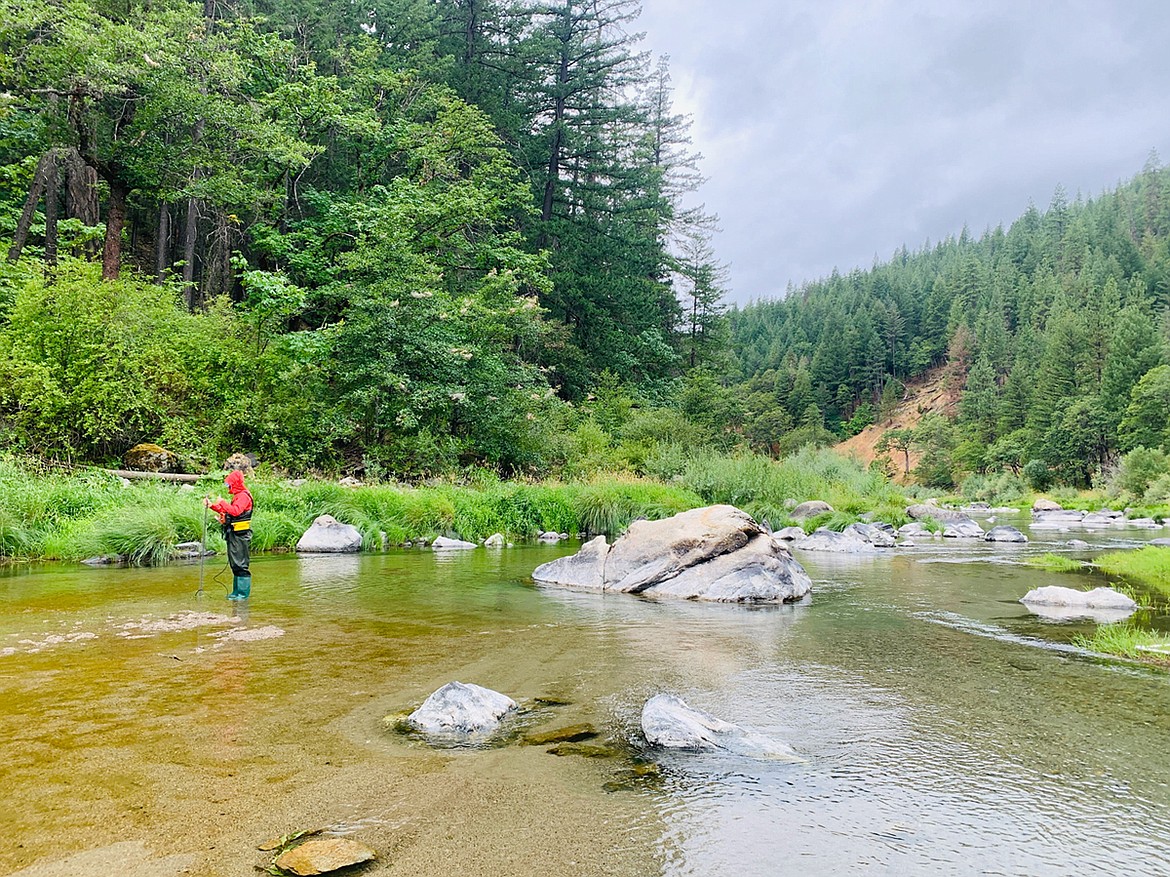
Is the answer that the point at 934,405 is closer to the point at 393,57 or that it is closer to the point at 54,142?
the point at 393,57

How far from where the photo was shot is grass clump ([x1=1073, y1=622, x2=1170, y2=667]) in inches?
227

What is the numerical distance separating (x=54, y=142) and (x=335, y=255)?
912 cm

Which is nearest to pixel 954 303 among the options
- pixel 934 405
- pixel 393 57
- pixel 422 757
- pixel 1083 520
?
pixel 934 405

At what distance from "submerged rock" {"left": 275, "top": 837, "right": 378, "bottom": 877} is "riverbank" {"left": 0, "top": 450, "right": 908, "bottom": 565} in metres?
8.76

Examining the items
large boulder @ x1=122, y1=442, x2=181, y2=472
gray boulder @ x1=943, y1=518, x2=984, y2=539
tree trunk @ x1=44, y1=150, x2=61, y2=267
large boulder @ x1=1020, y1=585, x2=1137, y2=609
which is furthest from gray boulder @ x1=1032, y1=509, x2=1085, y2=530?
tree trunk @ x1=44, y1=150, x2=61, y2=267

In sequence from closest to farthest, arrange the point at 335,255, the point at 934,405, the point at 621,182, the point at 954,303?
the point at 335,255
the point at 621,182
the point at 934,405
the point at 954,303

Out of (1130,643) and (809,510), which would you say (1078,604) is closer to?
(1130,643)

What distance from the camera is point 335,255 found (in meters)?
24.5

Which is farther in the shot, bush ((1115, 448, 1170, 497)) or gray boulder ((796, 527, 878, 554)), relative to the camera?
bush ((1115, 448, 1170, 497))

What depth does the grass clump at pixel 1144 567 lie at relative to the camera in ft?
34.4

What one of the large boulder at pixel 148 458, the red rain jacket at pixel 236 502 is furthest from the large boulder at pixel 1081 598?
the large boulder at pixel 148 458

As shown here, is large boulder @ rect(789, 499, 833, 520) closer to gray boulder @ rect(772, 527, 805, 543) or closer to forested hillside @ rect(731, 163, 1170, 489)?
gray boulder @ rect(772, 527, 805, 543)

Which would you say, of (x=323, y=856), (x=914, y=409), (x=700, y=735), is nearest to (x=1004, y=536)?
(x=700, y=735)

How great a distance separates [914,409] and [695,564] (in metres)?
111
